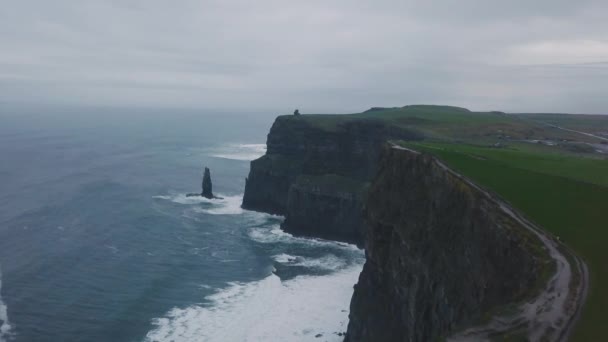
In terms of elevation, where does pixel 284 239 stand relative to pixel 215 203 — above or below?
below

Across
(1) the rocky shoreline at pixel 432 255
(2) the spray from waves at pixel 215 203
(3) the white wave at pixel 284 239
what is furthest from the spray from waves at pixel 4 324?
(2) the spray from waves at pixel 215 203

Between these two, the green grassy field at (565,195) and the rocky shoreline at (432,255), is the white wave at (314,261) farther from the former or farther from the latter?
the green grassy field at (565,195)

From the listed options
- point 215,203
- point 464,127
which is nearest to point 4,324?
point 215,203

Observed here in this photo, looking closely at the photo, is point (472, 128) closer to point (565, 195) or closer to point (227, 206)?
point (227, 206)

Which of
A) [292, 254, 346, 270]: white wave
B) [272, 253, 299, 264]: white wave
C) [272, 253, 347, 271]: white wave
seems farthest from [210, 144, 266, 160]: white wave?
[292, 254, 346, 270]: white wave

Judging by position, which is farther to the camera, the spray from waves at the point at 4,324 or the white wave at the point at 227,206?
the white wave at the point at 227,206

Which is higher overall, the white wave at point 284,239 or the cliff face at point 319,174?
the cliff face at point 319,174

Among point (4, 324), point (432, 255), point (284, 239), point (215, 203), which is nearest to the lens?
point (432, 255)
